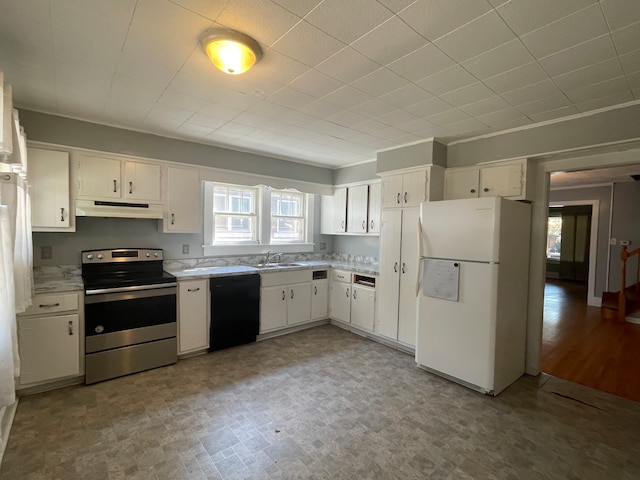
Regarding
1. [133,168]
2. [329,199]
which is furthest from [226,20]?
[329,199]

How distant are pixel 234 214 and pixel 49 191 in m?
2.04

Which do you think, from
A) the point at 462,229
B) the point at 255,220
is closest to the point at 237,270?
the point at 255,220

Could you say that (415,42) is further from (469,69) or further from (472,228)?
(472,228)

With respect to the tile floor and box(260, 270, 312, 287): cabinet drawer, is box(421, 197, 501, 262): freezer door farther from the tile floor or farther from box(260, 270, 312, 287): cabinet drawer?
box(260, 270, 312, 287): cabinet drawer

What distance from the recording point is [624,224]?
5.81 meters

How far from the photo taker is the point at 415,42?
5.69 feet

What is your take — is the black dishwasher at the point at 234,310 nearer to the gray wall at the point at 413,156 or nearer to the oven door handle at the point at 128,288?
the oven door handle at the point at 128,288

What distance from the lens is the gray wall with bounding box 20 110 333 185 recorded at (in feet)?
9.50

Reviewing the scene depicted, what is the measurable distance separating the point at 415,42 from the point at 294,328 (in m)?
3.72

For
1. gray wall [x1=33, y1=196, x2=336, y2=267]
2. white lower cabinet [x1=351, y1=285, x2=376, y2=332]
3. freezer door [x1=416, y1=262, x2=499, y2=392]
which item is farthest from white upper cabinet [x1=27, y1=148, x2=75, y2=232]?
freezer door [x1=416, y1=262, x2=499, y2=392]

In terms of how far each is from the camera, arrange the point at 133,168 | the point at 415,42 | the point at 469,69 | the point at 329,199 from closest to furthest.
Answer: the point at 415,42
the point at 469,69
the point at 133,168
the point at 329,199

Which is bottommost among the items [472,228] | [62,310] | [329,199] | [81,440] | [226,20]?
[81,440]

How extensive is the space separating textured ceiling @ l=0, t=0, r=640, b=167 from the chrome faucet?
202 centimetres

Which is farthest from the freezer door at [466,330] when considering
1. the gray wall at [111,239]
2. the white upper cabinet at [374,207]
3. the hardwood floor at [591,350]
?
the gray wall at [111,239]
